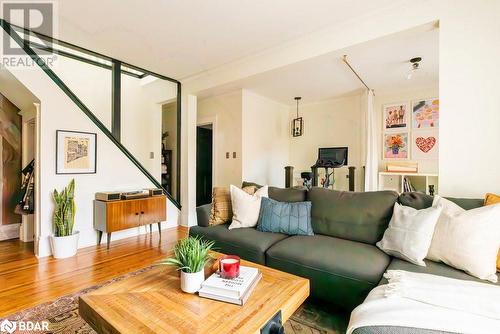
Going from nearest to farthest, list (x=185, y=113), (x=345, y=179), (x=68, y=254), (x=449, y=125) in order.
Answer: (x=449, y=125) → (x=68, y=254) → (x=185, y=113) → (x=345, y=179)

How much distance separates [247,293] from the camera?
1.21 m

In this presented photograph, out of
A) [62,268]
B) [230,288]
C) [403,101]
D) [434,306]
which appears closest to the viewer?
[434,306]

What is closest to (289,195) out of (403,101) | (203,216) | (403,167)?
(203,216)

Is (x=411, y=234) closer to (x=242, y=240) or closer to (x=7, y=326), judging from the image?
(x=242, y=240)

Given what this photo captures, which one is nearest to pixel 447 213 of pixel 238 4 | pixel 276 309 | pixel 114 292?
pixel 276 309

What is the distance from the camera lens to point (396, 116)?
15.1 feet

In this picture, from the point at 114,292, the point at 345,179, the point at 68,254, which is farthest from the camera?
the point at 345,179

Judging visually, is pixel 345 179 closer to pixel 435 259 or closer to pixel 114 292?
pixel 435 259

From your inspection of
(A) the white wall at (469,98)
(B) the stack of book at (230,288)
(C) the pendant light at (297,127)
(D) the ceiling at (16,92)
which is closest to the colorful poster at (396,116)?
Result: (C) the pendant light at (297,127)

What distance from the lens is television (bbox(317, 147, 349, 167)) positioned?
4.79 m

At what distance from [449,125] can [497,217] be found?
0.91m

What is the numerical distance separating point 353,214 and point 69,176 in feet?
10.7

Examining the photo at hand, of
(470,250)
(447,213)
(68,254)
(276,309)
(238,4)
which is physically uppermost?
(238,4)

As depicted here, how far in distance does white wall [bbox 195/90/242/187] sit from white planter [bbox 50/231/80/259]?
2.50m
